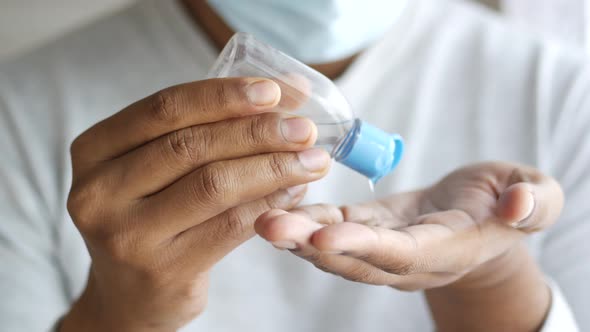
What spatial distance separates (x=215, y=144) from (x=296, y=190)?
0.12 meters

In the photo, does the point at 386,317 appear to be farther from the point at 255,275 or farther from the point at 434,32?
the point at 434,32

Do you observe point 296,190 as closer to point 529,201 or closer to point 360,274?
point 360,274

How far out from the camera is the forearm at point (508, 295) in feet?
2.62

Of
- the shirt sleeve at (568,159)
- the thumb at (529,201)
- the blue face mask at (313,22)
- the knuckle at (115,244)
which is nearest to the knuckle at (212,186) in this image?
the knuckle at (115,244)

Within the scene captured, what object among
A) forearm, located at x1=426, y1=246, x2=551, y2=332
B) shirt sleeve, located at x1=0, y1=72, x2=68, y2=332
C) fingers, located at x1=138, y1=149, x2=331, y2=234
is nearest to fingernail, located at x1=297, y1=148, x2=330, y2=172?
→ fingers, located at x1=138, y1=149, x2=331, y2=234

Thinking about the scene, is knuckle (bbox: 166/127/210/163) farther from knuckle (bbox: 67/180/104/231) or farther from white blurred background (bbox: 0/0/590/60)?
white blurred background (bbox: 0/0/590/60)

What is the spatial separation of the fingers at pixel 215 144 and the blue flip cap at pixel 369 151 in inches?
3.5

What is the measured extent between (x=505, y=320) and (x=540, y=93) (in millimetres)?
504

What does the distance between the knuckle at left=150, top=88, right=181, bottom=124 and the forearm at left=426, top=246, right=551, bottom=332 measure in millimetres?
458

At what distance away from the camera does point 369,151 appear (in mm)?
676

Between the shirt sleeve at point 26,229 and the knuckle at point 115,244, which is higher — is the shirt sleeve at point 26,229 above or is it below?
below

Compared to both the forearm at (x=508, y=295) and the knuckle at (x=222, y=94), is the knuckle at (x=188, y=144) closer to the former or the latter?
the knuckle at (x=222, y=94)

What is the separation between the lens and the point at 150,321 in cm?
72

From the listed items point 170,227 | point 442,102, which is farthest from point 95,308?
point 442,102
